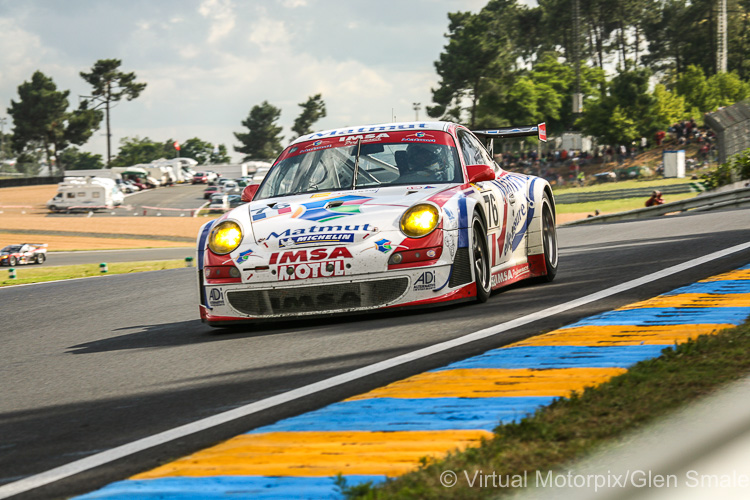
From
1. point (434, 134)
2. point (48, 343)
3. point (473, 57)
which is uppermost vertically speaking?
point (473, 57)

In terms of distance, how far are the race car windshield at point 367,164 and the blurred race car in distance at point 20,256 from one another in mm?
29969

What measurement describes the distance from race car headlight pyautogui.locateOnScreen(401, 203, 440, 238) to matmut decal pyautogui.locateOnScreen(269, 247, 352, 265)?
47cm

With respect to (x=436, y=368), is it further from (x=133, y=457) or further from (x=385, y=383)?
(x=133, y=457)

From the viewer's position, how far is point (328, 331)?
6.15 metres

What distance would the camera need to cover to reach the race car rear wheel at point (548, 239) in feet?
27.8

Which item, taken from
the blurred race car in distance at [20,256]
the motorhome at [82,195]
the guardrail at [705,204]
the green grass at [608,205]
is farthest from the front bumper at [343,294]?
the motorhome at [82,195]

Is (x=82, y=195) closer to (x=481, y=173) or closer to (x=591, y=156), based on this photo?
(x=591, y=156)

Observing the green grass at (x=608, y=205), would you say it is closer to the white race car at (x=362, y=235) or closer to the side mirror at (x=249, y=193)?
the white race car at (x=362, y=235)

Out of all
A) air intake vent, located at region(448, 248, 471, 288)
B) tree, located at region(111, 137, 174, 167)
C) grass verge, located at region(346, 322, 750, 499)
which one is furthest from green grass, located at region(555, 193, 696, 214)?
tree, located at region(111, 137, 174, 167)

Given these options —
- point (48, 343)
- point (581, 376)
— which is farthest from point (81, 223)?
point (581, 376)

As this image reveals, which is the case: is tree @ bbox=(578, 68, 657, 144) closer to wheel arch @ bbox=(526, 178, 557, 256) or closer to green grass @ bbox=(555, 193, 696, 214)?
green grass @ bbox=(555, 193, 696, 214)

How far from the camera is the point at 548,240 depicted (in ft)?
28.3

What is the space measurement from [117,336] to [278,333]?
1.56 meters

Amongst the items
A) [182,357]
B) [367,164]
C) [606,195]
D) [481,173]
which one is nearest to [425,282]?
[481,173]
